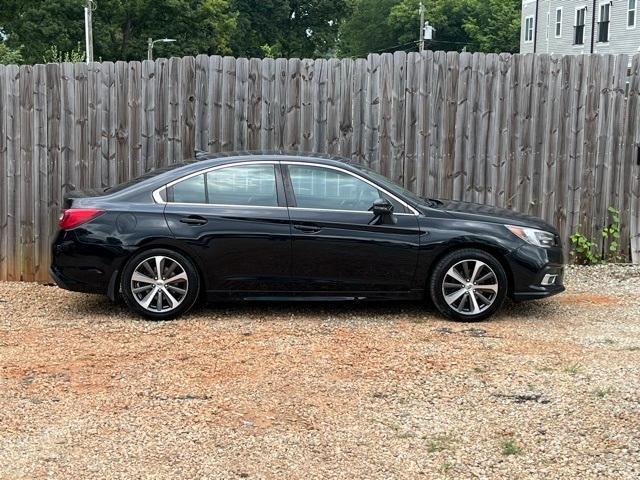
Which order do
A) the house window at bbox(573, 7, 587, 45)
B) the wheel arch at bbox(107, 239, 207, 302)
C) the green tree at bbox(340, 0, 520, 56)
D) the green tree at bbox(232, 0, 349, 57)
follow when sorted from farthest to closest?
1. the green tree at bbox(340, 0, 520, 56)
2. the green tree at bbox(232, 0, 349, 57)
3. the house window at bbox(573, 7, 587, 45)
4. the wheel arch at bbox(107, 239, 207, 302)

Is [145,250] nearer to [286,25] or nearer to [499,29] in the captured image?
[286,25]

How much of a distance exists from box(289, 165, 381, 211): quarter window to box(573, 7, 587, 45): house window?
122ft

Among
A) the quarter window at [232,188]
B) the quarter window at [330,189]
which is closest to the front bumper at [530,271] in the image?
A: the quarter window at [330,189]

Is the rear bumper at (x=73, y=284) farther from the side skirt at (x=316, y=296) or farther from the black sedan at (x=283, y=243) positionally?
the side skirt at (x=316, y=296)

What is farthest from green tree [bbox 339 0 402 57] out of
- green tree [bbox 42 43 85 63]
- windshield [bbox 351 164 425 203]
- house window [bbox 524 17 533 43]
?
windshield [bbox 351 164 425 203]

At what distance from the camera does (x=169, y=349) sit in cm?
671

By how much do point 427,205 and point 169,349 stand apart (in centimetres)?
265

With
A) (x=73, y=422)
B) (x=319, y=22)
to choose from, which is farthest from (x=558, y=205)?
(x=319, y=22)

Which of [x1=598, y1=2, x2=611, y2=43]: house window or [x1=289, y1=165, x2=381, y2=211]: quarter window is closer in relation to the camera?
[x1=289, y1=165, x2=381, y2=211]: quarter window

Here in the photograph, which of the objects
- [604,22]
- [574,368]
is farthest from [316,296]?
[604,22]

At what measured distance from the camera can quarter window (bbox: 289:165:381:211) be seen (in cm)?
768

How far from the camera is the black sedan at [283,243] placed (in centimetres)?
749

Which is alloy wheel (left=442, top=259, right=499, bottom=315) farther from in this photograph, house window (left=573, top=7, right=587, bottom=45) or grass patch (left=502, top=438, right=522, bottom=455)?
house window (left=573, top=7, right=587, bottom=45)

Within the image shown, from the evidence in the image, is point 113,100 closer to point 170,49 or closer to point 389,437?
point 389,437
